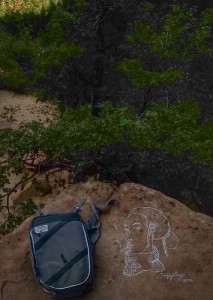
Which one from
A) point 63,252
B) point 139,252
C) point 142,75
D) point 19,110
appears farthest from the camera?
point 19,110

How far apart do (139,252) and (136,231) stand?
0.81ft

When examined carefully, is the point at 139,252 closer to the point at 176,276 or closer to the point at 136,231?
the point at 136,231

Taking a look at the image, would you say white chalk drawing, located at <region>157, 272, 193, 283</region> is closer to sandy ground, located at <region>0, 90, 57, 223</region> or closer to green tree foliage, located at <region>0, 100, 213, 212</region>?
green tree foliage, located at <region>0, 100, 213, 212</region>

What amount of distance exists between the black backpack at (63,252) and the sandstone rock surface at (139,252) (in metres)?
0.16

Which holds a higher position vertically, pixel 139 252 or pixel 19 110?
pixel 139 252

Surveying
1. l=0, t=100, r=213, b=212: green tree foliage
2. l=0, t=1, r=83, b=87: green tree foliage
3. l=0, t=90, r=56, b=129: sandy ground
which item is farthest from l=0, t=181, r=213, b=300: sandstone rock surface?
l=0, t=90, r=56, b=129: sandy ground

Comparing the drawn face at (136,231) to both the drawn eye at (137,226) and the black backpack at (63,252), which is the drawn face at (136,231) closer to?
the drawn eye at (137,226)

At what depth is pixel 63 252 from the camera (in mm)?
4125

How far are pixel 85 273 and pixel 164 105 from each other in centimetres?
381

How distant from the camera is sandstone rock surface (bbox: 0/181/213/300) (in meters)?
4.07

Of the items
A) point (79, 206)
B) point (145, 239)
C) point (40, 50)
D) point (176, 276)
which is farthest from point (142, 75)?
point (176, 276)

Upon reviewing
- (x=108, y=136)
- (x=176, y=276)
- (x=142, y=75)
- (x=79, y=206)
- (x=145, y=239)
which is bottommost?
(x=176, y=276)

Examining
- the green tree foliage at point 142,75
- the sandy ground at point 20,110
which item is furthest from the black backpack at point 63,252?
the sandy ground at point 20,110

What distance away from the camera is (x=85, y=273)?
13.1ft
